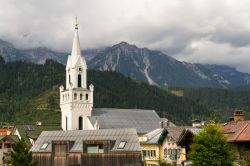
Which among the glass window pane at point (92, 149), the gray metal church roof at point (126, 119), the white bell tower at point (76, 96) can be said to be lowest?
the glass window pane at point (92, 149)

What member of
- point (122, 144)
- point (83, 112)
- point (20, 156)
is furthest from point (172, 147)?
point (83, 112)

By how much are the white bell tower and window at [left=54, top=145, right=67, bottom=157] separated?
1965 inches

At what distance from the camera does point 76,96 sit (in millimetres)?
135875

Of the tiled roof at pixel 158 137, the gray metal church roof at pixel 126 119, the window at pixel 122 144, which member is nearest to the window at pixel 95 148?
the window at pixel 122 144

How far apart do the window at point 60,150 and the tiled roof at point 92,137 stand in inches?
47.9

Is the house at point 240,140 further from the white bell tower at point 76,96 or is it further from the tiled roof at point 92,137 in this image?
the white bell tower at point 76,96

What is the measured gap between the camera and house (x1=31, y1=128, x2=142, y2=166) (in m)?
75.2

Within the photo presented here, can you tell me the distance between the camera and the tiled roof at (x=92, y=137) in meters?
76.7

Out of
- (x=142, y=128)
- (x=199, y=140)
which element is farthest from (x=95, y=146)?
(x=142, y=128)

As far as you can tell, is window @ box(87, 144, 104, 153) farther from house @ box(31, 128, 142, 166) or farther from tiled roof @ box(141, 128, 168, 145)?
tiled roof @ box(141, 128, 168, 145)

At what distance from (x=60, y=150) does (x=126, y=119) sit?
2226 inches

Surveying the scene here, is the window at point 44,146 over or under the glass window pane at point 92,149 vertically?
over

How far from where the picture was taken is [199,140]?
5328cm

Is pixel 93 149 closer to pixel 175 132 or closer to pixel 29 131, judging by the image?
pixel 175 132
